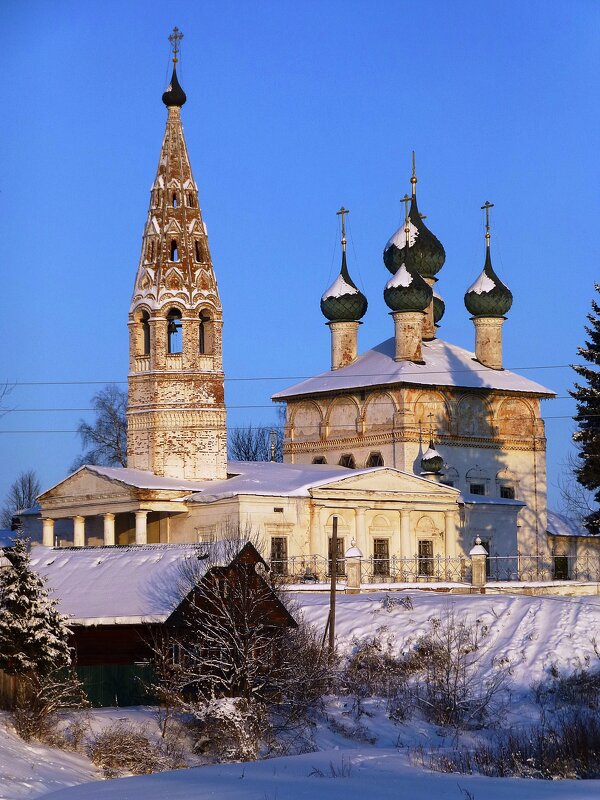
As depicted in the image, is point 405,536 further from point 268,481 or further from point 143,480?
point 143,480

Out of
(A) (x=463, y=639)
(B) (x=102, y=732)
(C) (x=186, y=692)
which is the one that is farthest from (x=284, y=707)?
(A) (x=463, y=639)

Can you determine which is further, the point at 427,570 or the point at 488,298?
the point at 488,298

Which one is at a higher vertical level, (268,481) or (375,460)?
(375,460)

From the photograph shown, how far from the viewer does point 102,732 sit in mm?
29703

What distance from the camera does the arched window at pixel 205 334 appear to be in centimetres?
4956

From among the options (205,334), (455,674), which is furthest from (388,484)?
(455,674)

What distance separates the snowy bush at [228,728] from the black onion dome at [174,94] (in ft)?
76.7

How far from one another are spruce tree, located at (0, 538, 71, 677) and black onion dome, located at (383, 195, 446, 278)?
29798 mm

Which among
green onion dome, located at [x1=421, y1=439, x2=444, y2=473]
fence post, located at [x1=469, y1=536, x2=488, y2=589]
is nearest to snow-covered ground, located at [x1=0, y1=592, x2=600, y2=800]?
fence post, located at [x1=469, y1=536, x2=488, y2=589]

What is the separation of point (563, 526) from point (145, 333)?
56.0 ft

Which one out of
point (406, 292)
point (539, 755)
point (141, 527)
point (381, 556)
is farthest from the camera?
point (406, 292)

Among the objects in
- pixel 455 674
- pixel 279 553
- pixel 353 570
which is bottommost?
pixel 455 674

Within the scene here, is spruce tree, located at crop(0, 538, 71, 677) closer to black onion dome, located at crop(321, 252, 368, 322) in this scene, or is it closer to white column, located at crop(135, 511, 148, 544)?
white column, located at crop(135, 511, 148, 544)

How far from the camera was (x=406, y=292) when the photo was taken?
2151 inches
